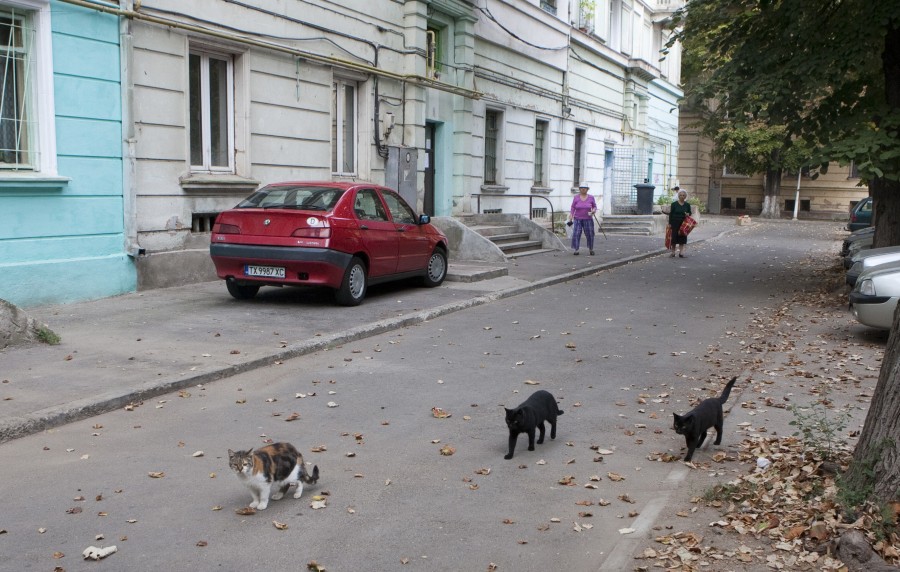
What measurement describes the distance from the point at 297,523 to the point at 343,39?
13.7 meters

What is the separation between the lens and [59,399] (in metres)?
6.87

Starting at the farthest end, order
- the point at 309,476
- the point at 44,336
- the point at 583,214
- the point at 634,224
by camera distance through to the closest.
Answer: the point at 634,224 → the point at 583,214 → the point at 44,336 → the point at 309,476

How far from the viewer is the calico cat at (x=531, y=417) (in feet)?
19.2

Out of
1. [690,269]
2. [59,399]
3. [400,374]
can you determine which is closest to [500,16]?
[690,269]

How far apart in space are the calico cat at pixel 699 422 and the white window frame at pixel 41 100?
902 centimetres

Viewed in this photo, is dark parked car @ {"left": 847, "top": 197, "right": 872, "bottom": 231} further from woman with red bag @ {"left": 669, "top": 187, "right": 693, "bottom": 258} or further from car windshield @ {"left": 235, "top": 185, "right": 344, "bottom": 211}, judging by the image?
car windshield @ {"left": 235, "top": 185, "right": 344, "bottom": 211}

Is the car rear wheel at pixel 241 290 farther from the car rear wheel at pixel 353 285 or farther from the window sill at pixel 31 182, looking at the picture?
the window sill at pixel 31 182

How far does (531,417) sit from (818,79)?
31.7ft

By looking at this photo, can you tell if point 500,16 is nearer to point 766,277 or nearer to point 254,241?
point 766,277

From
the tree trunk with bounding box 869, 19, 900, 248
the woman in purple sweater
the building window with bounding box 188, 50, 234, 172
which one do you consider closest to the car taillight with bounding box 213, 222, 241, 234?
the building window with bounding box 188, 50, 234, 172

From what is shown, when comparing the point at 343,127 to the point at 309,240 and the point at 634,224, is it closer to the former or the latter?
the point at 309,240

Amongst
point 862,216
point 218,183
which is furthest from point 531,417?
point 862,216

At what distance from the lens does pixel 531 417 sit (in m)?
5.96

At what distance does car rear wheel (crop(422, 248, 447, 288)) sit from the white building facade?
3361 millimetres
